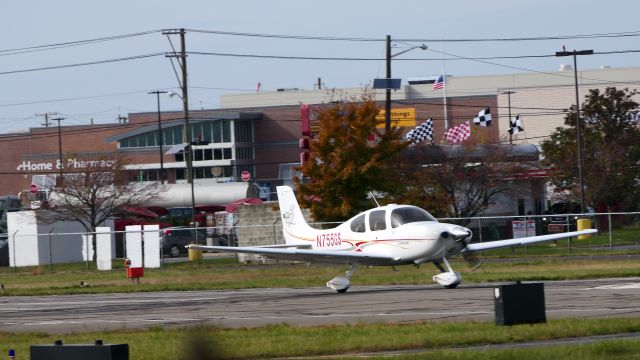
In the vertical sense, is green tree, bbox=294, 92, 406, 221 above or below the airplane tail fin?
above

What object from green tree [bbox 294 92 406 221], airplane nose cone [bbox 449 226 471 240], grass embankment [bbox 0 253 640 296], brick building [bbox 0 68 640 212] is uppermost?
brick building [bbox 0 68 640 212]

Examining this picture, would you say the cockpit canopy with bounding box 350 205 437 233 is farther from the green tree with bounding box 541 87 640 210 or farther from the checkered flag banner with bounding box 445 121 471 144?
the checkered flag banner with bounding box 445 121 471 144

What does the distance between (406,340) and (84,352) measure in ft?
21.4

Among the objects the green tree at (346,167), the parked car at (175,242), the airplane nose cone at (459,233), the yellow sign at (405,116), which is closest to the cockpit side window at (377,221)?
the airplane nose cone at (459,233)

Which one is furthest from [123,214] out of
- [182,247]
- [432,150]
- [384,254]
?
[384,254]

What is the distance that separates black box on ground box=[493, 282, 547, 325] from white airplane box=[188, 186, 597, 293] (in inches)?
392

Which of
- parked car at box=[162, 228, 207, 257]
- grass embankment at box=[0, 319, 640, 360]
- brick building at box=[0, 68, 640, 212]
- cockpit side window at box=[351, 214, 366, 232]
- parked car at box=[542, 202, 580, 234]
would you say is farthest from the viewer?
brick building at box=[0, 68, 640, 212]

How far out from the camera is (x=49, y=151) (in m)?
120

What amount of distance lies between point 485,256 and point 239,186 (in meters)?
34.1

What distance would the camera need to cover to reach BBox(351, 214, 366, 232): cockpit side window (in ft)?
97.0

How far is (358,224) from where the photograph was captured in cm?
2972

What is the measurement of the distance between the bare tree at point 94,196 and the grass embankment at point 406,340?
4277 cm

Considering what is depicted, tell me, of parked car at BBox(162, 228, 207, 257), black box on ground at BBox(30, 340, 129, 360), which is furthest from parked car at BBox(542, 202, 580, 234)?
black box on ground at BBox(30, 340, 129, 360)

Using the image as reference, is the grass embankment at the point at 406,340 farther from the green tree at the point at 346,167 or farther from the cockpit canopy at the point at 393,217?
the green tree at the point at 346,167
